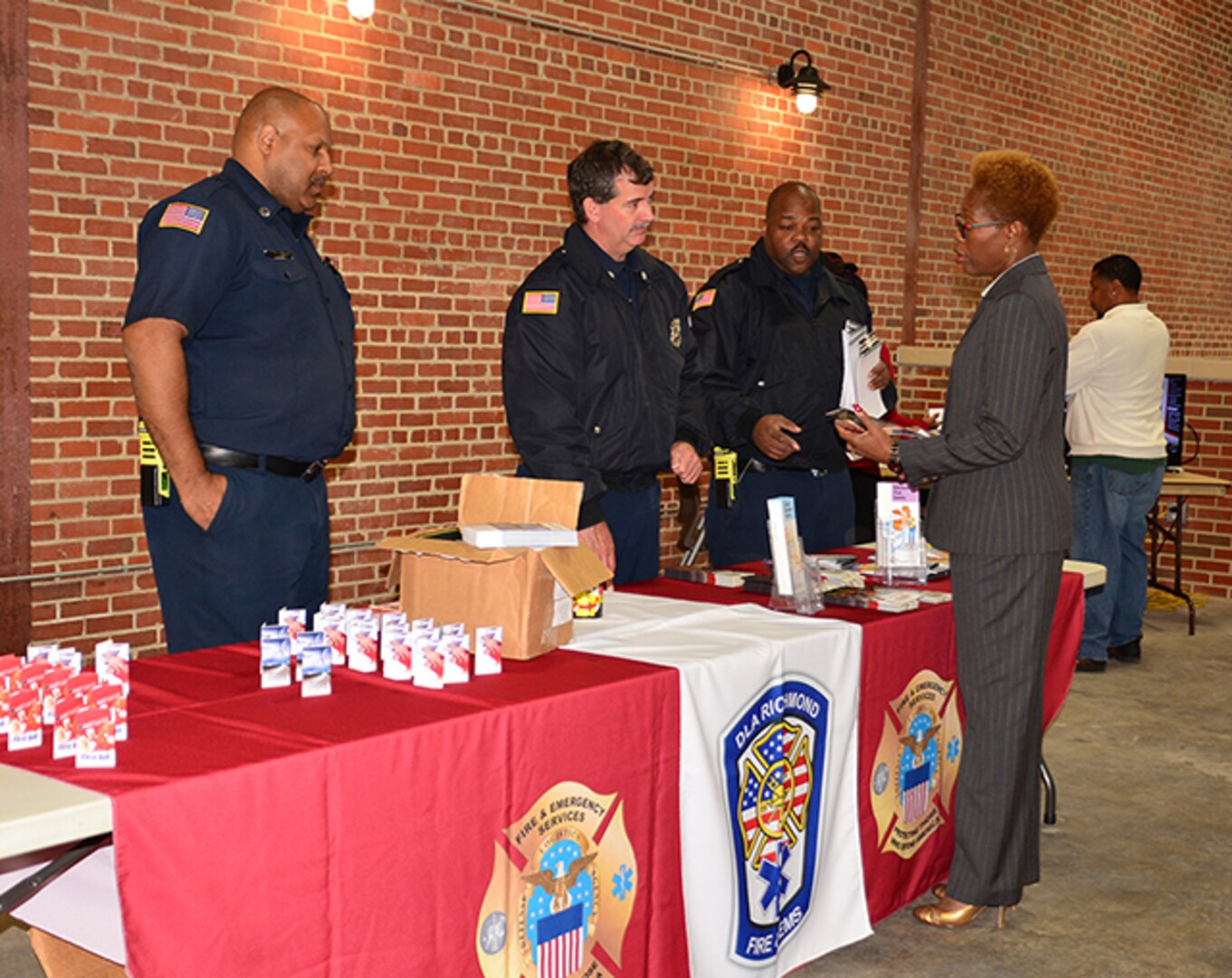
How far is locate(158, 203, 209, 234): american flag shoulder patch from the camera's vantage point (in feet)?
9.15

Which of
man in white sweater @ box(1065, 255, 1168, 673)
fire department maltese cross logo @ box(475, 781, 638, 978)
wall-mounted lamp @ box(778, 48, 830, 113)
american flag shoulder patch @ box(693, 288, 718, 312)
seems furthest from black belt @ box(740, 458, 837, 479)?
wall-mounted lamp @ box(778, 48, 830, 113)

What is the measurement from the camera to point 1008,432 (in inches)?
112

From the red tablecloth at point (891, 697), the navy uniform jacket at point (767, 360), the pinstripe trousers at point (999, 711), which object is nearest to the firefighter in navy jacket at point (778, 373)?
the navy uniform jacket at point (767, 360)

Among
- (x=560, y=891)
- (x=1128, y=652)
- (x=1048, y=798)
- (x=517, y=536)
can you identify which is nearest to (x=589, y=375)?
(x=517, y=536)

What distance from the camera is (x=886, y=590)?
3.25 metres

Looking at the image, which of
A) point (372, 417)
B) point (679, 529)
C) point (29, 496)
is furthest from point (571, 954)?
point (679, 529)

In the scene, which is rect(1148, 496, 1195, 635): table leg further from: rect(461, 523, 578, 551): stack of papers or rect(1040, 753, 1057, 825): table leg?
rect(461, 523, 578, 551): stack of papers

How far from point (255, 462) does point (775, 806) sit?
129 cm

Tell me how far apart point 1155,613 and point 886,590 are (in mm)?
4815

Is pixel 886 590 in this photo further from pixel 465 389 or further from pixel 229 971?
pixel 465 389

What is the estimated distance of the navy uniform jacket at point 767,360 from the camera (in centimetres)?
409

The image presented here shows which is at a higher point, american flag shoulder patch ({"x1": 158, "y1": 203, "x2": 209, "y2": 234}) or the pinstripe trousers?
american flag shoulder patch ({"x1": 158, "y1": 203, "x2": 209, "y2": 234})

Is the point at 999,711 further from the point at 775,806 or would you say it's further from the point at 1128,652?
the point at 1128,652

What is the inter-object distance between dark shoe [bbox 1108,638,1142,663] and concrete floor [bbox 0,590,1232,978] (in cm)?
43
